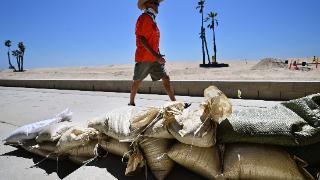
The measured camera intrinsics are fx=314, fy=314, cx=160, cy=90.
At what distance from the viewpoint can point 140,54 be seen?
471 centimetres

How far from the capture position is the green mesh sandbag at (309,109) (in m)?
1.80

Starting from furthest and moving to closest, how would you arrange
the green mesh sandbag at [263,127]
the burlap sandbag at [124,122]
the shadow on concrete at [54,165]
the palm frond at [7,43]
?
1. the palm frond at [7,43]
2. the shadow on concrete at [54,165]
3. the burlap sandbag at [124,122]
4. the green mesh sandbag at [263,127]

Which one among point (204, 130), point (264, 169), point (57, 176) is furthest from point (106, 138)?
point (264, 169)

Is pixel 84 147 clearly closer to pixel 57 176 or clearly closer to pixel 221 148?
pixel 57 176

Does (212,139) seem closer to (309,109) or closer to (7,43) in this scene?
(309,109)

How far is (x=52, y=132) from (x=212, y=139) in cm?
165

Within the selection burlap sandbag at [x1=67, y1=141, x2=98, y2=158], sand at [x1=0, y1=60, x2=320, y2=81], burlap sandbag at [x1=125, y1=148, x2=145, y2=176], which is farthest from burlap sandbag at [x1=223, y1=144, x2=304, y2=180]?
sand at [x1=0, y1=60, x2=320, y2=81]

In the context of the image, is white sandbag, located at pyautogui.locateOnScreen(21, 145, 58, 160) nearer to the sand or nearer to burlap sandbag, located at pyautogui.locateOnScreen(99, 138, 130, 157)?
burlap sandbag, located at pyautogui.locateOnScreen(99, 138, 130, 157)

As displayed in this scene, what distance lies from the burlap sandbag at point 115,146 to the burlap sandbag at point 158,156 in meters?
0.18

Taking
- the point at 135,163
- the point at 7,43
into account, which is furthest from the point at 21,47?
the point at 135,163

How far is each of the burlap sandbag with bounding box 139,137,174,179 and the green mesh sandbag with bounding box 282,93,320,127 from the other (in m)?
0.87

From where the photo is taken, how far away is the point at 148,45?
4492 millimetres

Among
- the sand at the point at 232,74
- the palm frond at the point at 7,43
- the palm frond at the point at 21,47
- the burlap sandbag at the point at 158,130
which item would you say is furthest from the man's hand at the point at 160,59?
the palm frond at the point at 7,43

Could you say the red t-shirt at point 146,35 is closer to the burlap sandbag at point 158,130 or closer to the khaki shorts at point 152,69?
the khaki shorts at point 152,69
